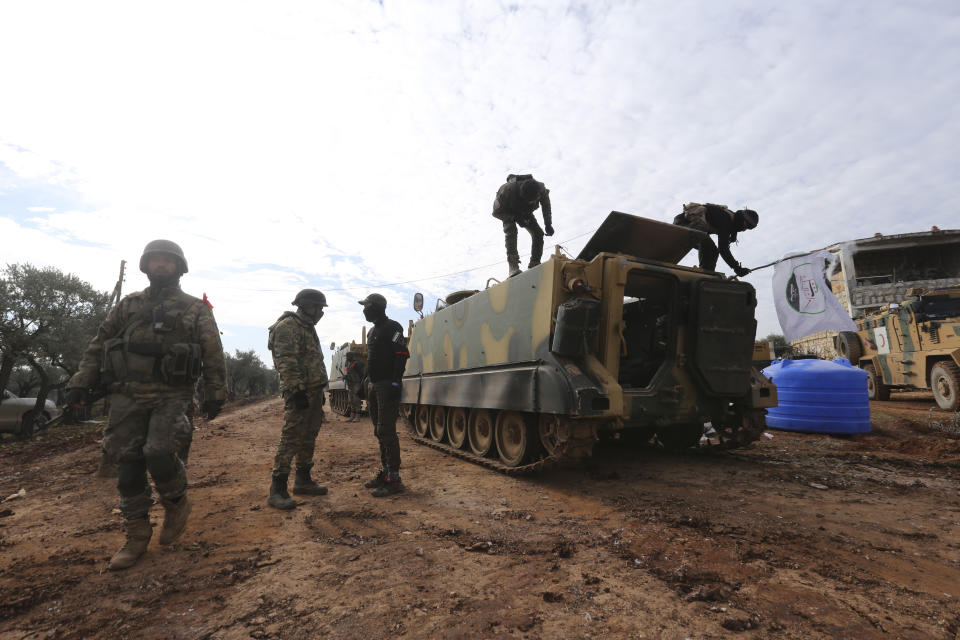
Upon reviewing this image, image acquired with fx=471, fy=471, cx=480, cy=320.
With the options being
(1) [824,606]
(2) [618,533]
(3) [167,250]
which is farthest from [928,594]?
(3) [167,250]

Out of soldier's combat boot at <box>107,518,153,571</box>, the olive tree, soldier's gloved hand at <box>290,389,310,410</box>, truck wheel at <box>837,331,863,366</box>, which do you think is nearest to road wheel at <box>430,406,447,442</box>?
soldier's gloved hand at <box>290,389,310,410</box>

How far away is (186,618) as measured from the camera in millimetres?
2111

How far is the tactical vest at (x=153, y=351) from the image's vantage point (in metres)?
3.12

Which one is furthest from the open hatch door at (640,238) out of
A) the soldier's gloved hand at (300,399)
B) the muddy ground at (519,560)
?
the soldier's gloved hand at (300,399)

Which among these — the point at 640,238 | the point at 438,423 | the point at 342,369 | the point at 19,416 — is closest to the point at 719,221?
the point at 640,238

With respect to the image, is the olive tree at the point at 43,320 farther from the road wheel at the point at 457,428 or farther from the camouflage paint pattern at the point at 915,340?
the camouflage paint pattern at the point at 915,340

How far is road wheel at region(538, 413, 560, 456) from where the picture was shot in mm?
4539

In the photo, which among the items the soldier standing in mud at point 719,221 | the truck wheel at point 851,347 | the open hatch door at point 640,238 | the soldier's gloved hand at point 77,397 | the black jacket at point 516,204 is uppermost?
the black jacket at point 516,204

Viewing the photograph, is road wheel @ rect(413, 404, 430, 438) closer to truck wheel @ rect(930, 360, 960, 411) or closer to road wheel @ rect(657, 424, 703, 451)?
road wheel @ rect(657, 424, 703, 451)

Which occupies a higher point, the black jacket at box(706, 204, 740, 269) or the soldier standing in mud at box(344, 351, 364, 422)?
the black jacket at box(706, 204, 740, 269)

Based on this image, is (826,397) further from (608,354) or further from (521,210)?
(521,210)

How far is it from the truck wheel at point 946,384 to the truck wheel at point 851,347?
9.20 ft

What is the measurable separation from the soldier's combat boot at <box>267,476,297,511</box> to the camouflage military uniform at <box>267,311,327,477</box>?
0.06 metres

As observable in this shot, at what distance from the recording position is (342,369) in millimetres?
15570
